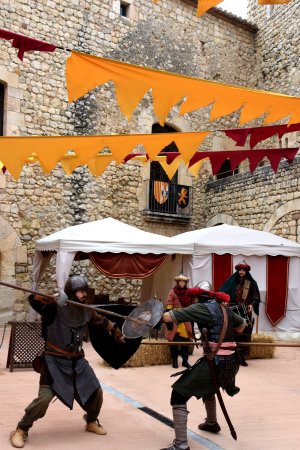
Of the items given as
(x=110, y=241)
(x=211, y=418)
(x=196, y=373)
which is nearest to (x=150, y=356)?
(x=110, y=241)

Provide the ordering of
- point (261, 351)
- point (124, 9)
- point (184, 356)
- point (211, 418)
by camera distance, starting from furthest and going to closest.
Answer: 1. point (124, 9)
2. point (261, 351)
3. point (184, 356)
4. point (211, 418)

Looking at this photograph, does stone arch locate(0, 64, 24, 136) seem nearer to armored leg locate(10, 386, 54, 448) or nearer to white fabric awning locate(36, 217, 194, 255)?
white fabric awning locate(36, 217, 194, 255)

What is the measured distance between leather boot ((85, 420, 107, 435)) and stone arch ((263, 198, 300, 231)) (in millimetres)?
7961

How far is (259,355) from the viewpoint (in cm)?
798

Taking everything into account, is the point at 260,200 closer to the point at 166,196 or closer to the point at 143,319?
the point at 166,196

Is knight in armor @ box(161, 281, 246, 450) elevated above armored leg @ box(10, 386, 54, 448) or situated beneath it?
elevated above

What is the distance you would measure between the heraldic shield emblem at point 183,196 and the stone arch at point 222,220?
0.79 m

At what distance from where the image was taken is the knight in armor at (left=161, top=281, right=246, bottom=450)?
371cm

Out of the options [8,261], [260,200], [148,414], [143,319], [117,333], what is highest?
[260,200]

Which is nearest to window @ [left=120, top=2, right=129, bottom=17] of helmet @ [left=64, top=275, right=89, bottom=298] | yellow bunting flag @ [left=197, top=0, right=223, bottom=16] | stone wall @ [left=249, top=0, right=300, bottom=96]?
stone wall @ [left=249, top=0, right=300, bottom=96]

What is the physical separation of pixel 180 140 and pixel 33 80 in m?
7.66

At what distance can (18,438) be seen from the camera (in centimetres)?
371

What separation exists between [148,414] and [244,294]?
3.45m

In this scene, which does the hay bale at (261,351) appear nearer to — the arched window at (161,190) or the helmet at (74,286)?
the helmet at (74,286)
